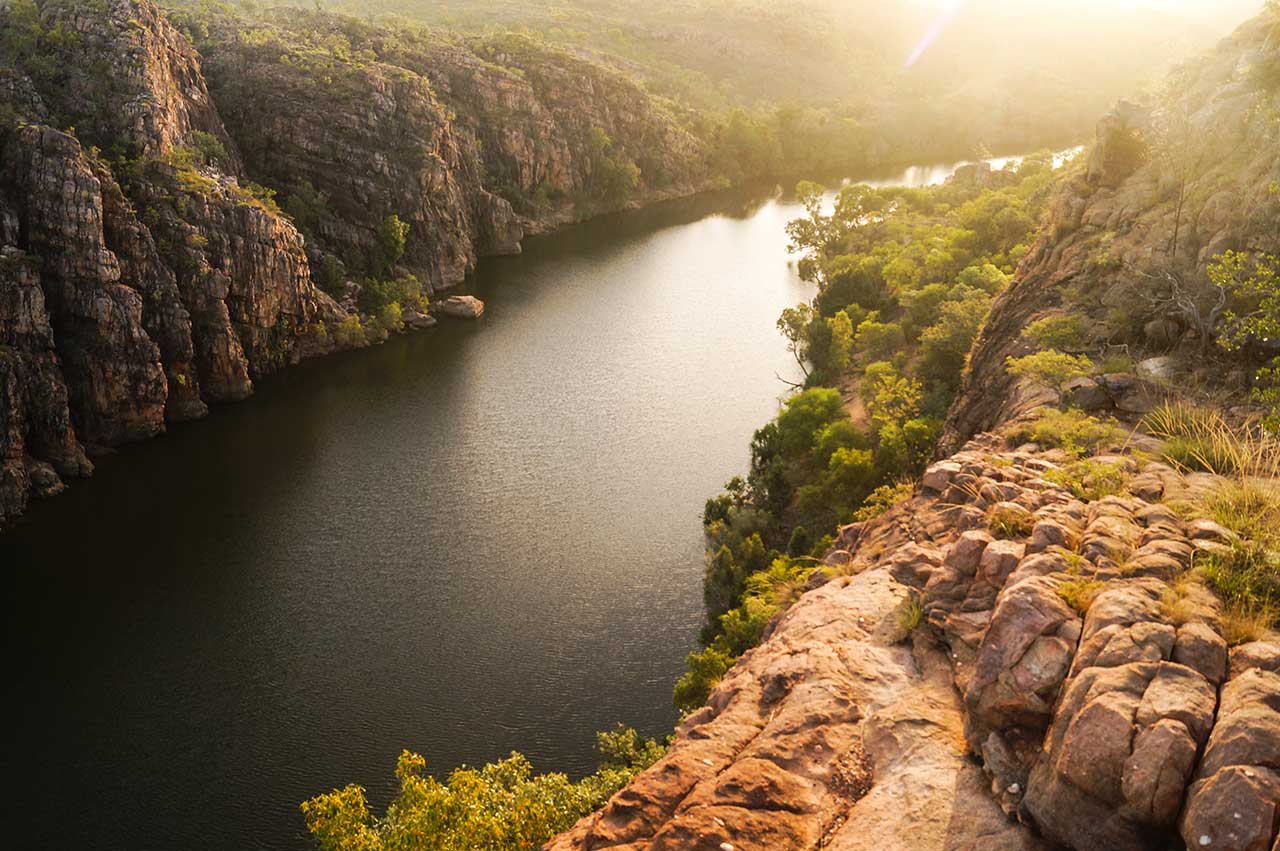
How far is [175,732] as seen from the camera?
36469 mm

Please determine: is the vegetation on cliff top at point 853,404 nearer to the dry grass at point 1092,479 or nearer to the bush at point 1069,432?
the bush at point 1069,432

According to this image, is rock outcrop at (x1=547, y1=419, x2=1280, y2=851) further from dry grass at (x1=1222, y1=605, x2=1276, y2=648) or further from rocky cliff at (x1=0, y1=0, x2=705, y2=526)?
rocky cliff at (x1=0, y1=0, x2=705, y2=526)

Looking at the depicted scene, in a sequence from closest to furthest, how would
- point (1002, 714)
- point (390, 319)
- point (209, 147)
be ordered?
1. point (1002, 714)
2. point (209, 147)
3. point (390, 319)

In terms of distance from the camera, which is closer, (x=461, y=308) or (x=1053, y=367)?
(x=1053, y=367)

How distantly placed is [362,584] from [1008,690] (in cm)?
3681

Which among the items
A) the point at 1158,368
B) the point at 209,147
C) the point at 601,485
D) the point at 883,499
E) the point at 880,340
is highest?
the point at 209,147

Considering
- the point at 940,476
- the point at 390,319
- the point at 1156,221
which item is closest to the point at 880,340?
the point at 1156,221

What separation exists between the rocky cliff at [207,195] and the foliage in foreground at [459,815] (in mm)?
39570

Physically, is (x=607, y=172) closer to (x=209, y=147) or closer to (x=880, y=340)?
(x=209, y=147)

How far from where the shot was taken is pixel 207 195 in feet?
234

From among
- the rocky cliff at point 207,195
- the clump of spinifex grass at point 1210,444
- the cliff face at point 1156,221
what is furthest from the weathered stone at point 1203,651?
the rocky cliff at point 207,195

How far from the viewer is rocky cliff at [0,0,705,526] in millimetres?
60562

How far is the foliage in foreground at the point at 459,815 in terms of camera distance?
23312 millimetres

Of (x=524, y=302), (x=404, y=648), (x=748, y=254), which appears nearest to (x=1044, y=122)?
(x=748, y=254)
